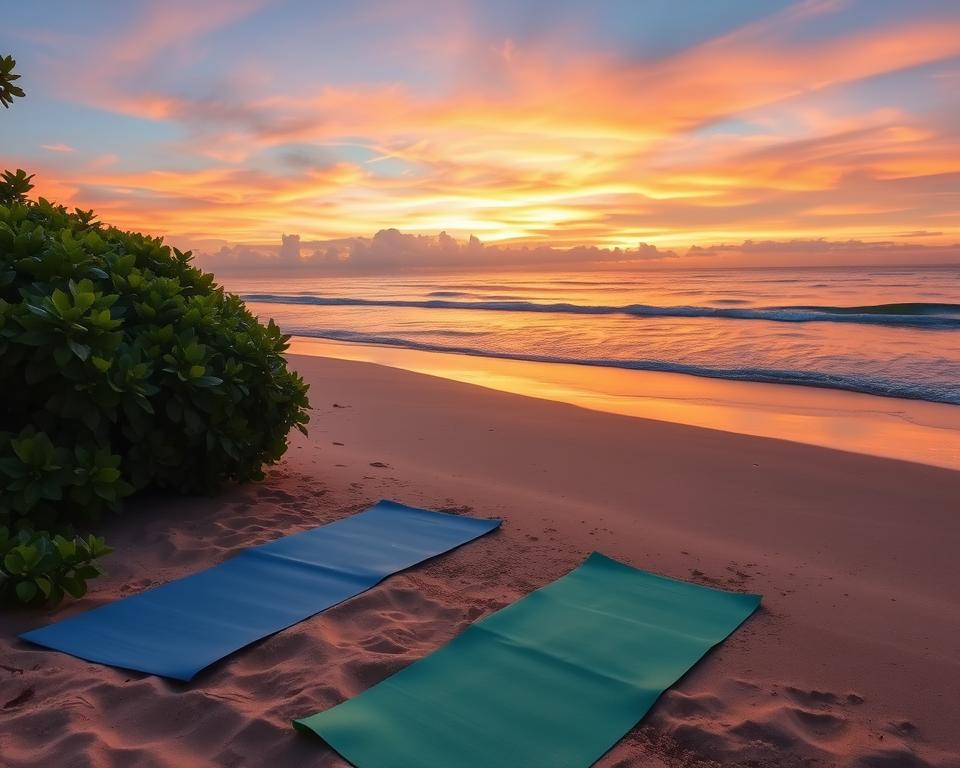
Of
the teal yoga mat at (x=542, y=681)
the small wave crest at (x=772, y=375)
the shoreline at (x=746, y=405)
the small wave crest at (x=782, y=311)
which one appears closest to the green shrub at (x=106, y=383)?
the teal yoga mat at (x=542, y=681)

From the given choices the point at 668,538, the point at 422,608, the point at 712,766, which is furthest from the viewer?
the point at 668,538

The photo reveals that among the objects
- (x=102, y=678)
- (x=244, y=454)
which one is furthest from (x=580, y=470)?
(x=102, y=678)

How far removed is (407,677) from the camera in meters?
2.58

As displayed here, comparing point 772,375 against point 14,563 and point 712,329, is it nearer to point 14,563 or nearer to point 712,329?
point 712,329

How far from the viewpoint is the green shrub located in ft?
10.9

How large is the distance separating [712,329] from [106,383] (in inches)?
613

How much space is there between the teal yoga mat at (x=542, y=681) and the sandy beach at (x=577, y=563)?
0.28ft

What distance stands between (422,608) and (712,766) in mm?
1419

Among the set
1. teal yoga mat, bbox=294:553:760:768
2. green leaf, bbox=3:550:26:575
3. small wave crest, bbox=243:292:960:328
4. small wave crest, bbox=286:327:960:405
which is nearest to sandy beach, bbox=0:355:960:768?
teal yoga mat, bbox=294:553:760:768

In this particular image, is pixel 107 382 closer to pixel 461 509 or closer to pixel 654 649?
pixel 461 509

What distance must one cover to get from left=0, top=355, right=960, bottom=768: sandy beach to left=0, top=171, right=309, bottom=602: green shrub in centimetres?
28

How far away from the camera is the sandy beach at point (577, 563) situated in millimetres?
2289

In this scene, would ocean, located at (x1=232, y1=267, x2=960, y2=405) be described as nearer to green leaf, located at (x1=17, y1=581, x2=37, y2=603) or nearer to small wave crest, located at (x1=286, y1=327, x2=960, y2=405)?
small wave crest, located at (x1=286, y1=327, x2=960, y2=405)

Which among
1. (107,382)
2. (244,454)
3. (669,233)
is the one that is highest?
(669,233)
